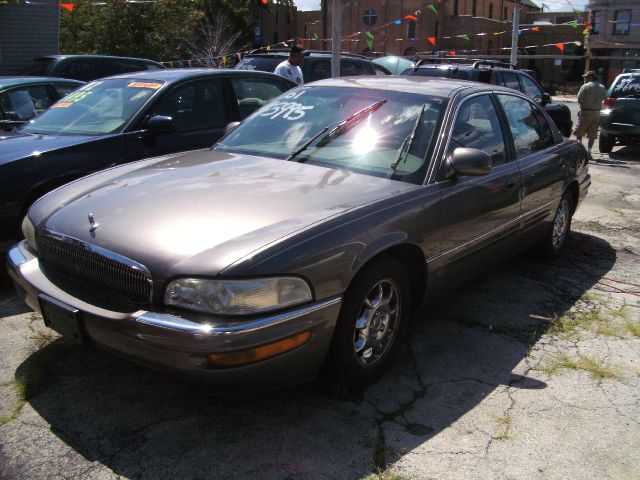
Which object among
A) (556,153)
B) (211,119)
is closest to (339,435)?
(556,153)

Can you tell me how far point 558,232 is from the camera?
558 cm

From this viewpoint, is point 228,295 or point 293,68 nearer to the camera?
point 228,295

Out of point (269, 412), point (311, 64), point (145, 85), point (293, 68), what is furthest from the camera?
point (311, 64)

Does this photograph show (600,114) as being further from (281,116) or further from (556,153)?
(281,116)

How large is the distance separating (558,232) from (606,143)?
8.37 metres

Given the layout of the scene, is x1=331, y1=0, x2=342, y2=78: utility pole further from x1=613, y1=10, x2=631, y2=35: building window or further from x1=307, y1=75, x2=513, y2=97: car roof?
x1=613, y1=10, x2=631, y2=35: building window

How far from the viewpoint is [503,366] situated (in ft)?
12.0

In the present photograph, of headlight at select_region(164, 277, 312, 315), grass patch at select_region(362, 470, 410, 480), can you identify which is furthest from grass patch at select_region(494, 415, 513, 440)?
headlight at select_region(164, 277, 312, 315)

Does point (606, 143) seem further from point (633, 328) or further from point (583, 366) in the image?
point (583, 366)

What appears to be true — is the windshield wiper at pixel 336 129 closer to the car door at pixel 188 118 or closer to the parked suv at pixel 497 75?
the car door at pixel 188 118

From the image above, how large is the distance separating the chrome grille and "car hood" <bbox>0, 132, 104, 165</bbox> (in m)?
1.70

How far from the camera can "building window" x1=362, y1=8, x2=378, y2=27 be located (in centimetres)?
5603

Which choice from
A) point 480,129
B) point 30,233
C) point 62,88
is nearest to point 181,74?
point 62,88

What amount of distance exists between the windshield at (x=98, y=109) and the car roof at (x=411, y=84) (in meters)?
1.86
